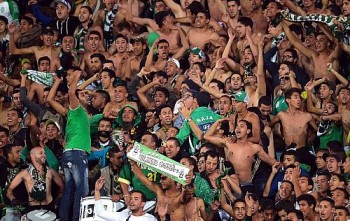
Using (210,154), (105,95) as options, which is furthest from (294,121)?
(105,95)

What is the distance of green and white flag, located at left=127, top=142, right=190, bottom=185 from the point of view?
2016 centimetres

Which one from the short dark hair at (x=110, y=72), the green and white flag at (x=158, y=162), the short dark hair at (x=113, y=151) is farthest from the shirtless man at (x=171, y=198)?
the short dark hair at (x=110, y=72)

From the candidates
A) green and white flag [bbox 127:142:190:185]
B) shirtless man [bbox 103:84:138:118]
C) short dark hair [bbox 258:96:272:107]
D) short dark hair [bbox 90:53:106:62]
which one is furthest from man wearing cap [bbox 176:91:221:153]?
short dark hair [bbox 90:53:106:62]

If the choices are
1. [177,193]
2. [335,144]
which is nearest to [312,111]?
[335,144]

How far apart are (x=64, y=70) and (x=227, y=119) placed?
10.9ft

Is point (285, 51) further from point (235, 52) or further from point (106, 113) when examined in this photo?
point (106, 113)

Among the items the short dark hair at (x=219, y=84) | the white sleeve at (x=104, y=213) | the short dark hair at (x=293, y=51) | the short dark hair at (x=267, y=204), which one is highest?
the short dark hair at (x=293, y=51)

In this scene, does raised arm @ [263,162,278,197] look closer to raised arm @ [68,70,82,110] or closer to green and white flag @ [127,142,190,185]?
green and white flag @ [127,142,190,185]

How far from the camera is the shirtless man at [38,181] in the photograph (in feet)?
70.6

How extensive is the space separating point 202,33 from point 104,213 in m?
4.25

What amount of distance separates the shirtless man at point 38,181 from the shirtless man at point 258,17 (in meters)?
4.09

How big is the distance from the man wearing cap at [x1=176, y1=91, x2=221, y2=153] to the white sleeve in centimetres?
158

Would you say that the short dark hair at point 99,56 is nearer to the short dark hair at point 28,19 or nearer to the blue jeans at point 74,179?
the short dark hair at point 28,19

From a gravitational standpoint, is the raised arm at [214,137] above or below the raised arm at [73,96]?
below
